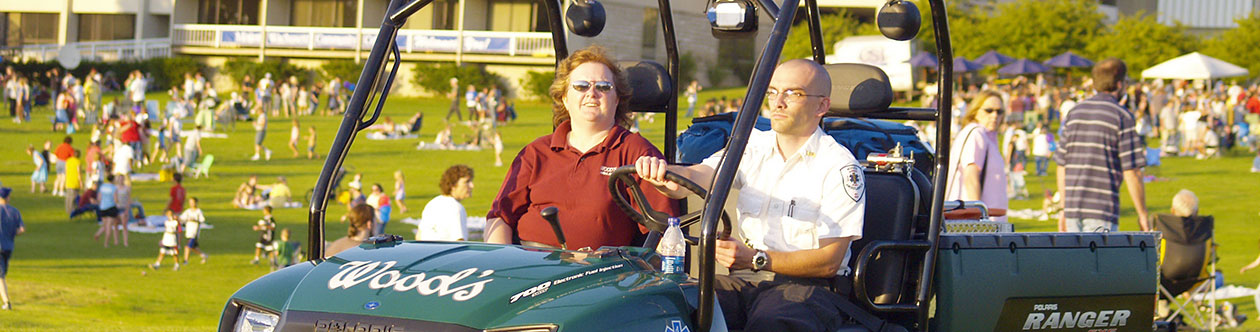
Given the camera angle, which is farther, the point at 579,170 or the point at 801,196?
the point at 579,170

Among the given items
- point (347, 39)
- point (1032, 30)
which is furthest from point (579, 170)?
point (347, 39)

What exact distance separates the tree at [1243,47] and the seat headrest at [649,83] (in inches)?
A: 2133

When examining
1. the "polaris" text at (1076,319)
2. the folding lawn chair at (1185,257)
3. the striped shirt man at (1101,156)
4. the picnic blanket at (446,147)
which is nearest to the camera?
the "polaris" text at (1076,319)

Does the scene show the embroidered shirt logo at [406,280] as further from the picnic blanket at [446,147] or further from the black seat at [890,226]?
the picnic blanket at [446,147]

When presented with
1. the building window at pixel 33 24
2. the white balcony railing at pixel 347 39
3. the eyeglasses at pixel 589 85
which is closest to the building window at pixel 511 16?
the white balcony railing at pixel 347 39

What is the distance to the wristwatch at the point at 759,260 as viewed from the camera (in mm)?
4629

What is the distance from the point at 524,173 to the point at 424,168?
25.4 meters

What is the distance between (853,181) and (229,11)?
62.9 metres

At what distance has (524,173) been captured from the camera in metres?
5.79

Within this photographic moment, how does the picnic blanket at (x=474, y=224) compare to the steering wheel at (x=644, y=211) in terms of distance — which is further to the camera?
the picnic blanket at (x=474, y=224)

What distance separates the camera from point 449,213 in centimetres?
1103

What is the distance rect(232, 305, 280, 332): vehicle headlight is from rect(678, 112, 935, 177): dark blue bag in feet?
11.4

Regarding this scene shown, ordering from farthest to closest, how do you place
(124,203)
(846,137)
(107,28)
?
(107,28) < (124,203) < (846,137)

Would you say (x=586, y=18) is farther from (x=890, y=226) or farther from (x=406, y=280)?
(x=406, y=280)
